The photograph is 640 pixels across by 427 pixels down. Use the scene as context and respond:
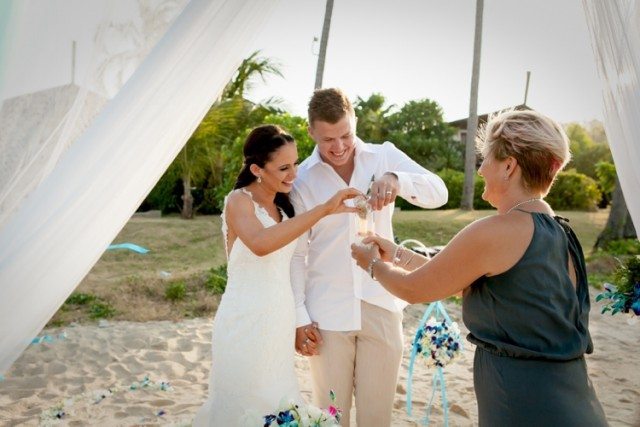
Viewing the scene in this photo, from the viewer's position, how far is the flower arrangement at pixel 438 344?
15.7 ft

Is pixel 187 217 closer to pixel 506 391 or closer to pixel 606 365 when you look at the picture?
pixel 606 365

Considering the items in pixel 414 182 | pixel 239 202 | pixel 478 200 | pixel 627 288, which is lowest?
pixel 478 200

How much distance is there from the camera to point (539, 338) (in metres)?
2.05

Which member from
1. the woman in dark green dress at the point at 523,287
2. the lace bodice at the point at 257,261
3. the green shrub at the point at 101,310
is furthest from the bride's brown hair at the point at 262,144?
the green shrub at the point at 101,310

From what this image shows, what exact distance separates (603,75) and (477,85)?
1610 cm

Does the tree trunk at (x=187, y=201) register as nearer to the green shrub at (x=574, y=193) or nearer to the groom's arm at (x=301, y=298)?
the green shrub at (x=574, y=193)

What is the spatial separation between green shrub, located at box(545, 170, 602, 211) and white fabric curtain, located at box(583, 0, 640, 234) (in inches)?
751

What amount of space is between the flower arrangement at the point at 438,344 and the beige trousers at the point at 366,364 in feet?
5.73

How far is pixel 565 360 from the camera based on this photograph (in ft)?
6.73

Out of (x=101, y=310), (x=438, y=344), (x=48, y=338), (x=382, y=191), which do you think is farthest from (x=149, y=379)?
(x=382, y=191)

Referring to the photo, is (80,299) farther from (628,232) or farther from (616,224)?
(628,232)

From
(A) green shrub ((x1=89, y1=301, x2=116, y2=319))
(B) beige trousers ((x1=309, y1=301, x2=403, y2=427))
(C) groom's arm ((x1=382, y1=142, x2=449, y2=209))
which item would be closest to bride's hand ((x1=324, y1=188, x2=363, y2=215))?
(C) groom's arm ((x1=382, y1=142, x2=449, y2=209))

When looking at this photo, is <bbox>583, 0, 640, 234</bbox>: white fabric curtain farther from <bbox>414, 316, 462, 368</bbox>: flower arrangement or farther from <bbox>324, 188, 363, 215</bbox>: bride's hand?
<bbox>414, 316, 462, 368</bbox>: flower arrangement

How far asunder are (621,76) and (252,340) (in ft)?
6.26
